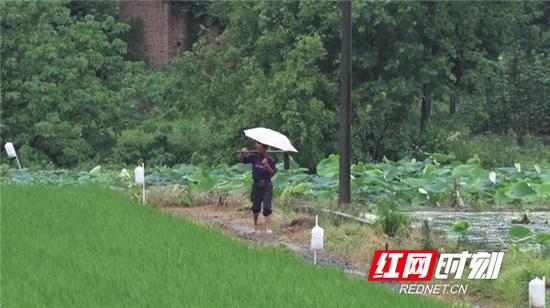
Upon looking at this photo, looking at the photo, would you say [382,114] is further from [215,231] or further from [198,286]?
[198,286]

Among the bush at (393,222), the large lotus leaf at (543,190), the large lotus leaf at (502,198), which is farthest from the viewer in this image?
the large lotus leaf at (543,190)

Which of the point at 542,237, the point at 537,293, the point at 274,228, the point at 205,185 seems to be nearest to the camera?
the point at 537,293

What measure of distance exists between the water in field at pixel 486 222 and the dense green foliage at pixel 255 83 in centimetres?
1006

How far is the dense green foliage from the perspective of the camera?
2592 cm

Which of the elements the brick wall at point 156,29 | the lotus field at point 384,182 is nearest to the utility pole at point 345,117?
the lotus field at point 384,182

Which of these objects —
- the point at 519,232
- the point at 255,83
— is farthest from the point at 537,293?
the point at 255,83

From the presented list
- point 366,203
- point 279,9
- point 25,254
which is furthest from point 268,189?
point 279,9

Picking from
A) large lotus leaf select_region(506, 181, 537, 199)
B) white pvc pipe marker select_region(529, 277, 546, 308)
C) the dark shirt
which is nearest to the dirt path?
the dark shirt

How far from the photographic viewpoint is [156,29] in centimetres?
4688

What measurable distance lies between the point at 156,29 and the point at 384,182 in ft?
103

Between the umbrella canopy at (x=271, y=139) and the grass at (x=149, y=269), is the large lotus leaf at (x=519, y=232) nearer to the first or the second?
the grass at (x=149, y=269)

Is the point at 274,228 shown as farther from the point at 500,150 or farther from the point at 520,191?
the point at 500,150

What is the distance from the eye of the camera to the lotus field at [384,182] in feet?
52.3

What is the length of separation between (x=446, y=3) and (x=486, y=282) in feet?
60.9
